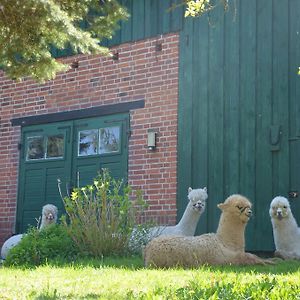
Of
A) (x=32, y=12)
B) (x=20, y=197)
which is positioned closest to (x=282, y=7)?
(x=32, y=12)

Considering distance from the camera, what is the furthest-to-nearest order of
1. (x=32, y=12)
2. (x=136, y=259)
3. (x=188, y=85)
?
(x=188, y=85)
(x=136, y=259)
(x=32, y=12)

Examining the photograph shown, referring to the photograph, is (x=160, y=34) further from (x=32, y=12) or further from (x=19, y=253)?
(x=32, y=12)

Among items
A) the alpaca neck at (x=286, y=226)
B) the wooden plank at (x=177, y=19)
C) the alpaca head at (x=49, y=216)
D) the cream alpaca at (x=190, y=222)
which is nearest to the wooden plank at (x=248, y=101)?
the cream alpaca at (x=190, y=222)

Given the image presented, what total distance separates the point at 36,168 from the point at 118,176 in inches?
85.5

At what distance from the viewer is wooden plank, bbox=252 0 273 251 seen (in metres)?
9.70

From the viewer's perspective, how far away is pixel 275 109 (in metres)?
Answer: 9.84

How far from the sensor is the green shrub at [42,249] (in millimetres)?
8227

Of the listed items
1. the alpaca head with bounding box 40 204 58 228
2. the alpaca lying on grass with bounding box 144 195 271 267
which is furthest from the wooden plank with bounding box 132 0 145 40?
the alpaca lying on grass with bounding box 144 195 271 267

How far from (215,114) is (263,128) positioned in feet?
3.06

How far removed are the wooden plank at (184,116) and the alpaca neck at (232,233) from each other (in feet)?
10.7

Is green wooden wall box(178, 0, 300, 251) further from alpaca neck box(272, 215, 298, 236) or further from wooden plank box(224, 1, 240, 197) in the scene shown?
alpaca neck box(272, 215, 298, 236)

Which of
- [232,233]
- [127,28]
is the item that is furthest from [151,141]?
[232,233]

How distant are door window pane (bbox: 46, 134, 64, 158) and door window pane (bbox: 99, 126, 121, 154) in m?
1.01

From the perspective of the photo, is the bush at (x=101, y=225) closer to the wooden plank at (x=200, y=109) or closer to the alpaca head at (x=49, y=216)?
the wooden plank at (x=200, y=109)
